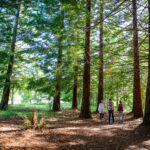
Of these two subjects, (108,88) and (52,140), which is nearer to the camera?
(52,140)

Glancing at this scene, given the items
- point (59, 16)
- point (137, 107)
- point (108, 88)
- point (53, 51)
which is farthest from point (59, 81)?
Answer: point (137, 107)

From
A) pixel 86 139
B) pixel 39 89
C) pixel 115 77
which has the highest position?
pixel 115 77

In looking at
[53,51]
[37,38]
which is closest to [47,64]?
[53,51]

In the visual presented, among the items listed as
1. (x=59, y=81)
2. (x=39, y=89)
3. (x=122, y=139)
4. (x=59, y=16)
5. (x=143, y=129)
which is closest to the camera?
(x=122, y=139)

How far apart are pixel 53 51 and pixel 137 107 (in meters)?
7.83

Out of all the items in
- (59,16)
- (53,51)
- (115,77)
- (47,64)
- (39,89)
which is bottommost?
(39,89)

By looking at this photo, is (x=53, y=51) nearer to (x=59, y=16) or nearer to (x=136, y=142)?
(x=59, y=16)

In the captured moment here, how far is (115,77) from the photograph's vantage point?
11180 millimetres

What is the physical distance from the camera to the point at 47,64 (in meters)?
12.1

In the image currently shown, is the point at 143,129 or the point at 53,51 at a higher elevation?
the point at 53,51

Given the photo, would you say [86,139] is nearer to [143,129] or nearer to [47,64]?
[143,129]

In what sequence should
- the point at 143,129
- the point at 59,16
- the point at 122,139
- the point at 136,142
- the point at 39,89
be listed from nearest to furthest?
the point at 136,142 → the point at 122,139 → the point at 143,129 → the point at 59,16 → the point at 39,89

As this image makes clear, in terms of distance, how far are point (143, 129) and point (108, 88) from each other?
15.8 ft

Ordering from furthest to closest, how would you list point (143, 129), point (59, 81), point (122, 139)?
point (59, 81), point (143, 129), point (122, 139)
